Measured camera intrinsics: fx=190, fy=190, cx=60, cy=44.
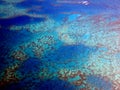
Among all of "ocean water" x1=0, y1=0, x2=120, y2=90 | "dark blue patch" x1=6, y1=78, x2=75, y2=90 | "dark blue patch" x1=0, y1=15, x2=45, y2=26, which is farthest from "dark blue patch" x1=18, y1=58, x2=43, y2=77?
"dark blue patch" x1=0, y1=15, x2=45, y2=26

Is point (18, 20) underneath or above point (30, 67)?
above

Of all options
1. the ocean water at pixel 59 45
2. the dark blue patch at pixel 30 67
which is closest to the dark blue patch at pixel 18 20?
the ocean water at pixel 59 45

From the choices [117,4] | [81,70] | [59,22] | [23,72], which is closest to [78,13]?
[59,22]

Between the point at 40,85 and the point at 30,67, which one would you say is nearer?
the point at 40,85


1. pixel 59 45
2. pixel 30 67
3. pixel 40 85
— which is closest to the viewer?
pixel 40 85

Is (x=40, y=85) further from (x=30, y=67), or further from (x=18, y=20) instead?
(x=18, y=20)

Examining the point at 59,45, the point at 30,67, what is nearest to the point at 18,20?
the point at 59,45

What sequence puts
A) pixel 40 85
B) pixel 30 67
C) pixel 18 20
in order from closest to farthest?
pixel 40 85 < pixel 30 67 < pixel 18 20

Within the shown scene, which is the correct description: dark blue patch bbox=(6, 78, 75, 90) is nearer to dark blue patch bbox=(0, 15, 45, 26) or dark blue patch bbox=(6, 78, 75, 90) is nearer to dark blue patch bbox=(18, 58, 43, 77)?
dark blue patch bbox=(18, 58, 43, 77)
